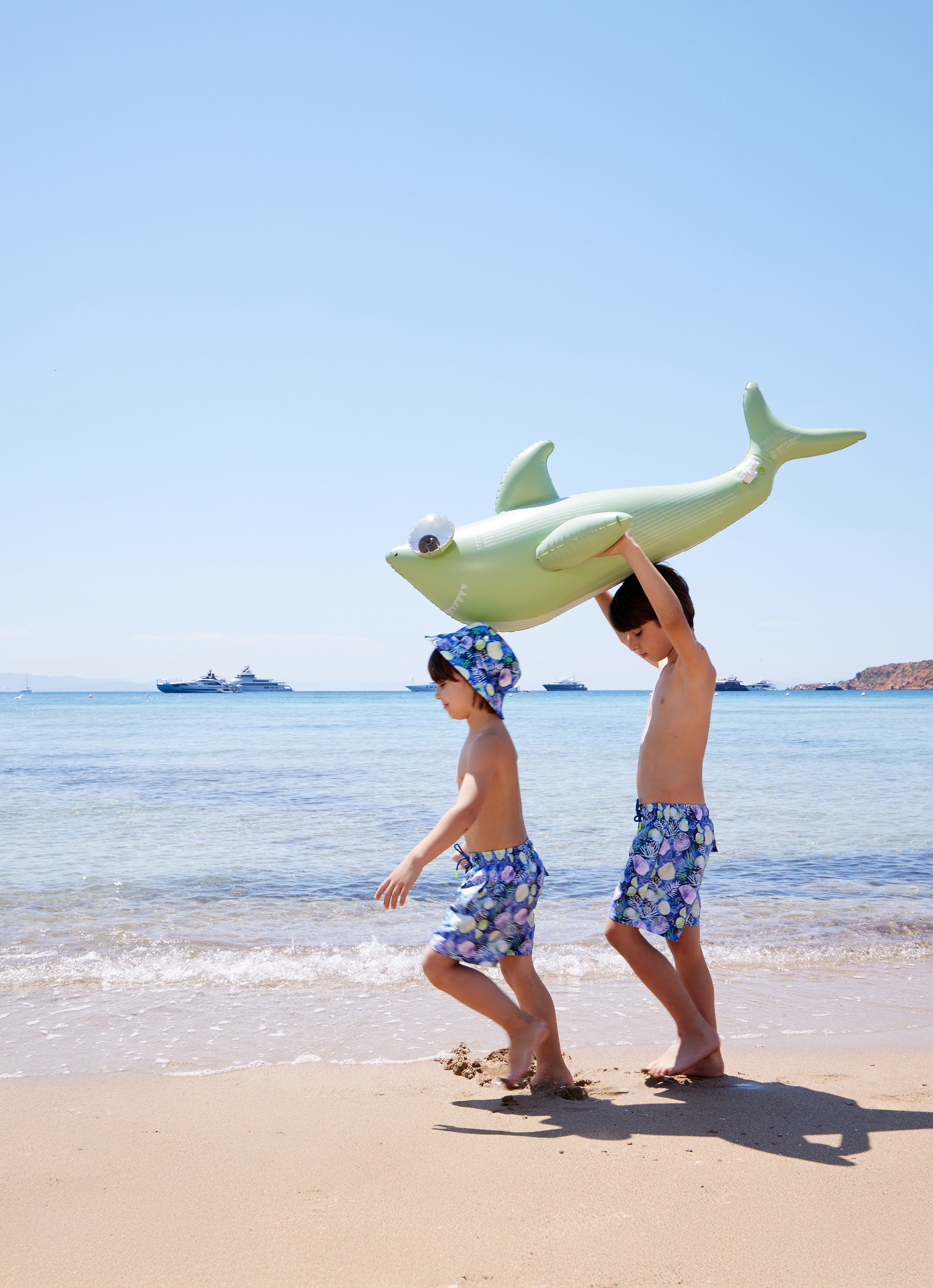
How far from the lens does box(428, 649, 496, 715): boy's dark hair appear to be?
3186mm

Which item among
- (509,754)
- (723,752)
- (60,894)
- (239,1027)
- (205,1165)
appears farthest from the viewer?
(723,752)

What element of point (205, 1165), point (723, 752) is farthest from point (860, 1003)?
point (723, 752)

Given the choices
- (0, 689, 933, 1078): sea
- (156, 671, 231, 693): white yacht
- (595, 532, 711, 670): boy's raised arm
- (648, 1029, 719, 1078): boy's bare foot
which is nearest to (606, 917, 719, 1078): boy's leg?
(648, 1029, 719, 1078): boy's bare foot

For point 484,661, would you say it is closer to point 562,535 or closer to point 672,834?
point 562,535

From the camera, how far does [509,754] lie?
3.08 meters

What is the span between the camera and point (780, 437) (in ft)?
11.4

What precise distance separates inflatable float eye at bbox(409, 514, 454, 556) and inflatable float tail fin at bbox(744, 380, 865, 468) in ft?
3.79

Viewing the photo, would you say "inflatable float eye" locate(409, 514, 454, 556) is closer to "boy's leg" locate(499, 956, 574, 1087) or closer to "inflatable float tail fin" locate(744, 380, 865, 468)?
"inflatable float tail fin" locate(744, 380, 865, 468)

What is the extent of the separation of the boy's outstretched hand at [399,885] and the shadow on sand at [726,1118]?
0.69m

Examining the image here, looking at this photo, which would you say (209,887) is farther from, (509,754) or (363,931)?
(509,754)

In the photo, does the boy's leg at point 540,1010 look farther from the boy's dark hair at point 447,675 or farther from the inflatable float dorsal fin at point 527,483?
the inflatable float dorsal fin at point 527,483

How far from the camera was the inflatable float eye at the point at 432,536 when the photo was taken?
333cm

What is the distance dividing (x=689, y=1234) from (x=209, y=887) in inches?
205

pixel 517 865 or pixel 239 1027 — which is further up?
pixel 517 865
